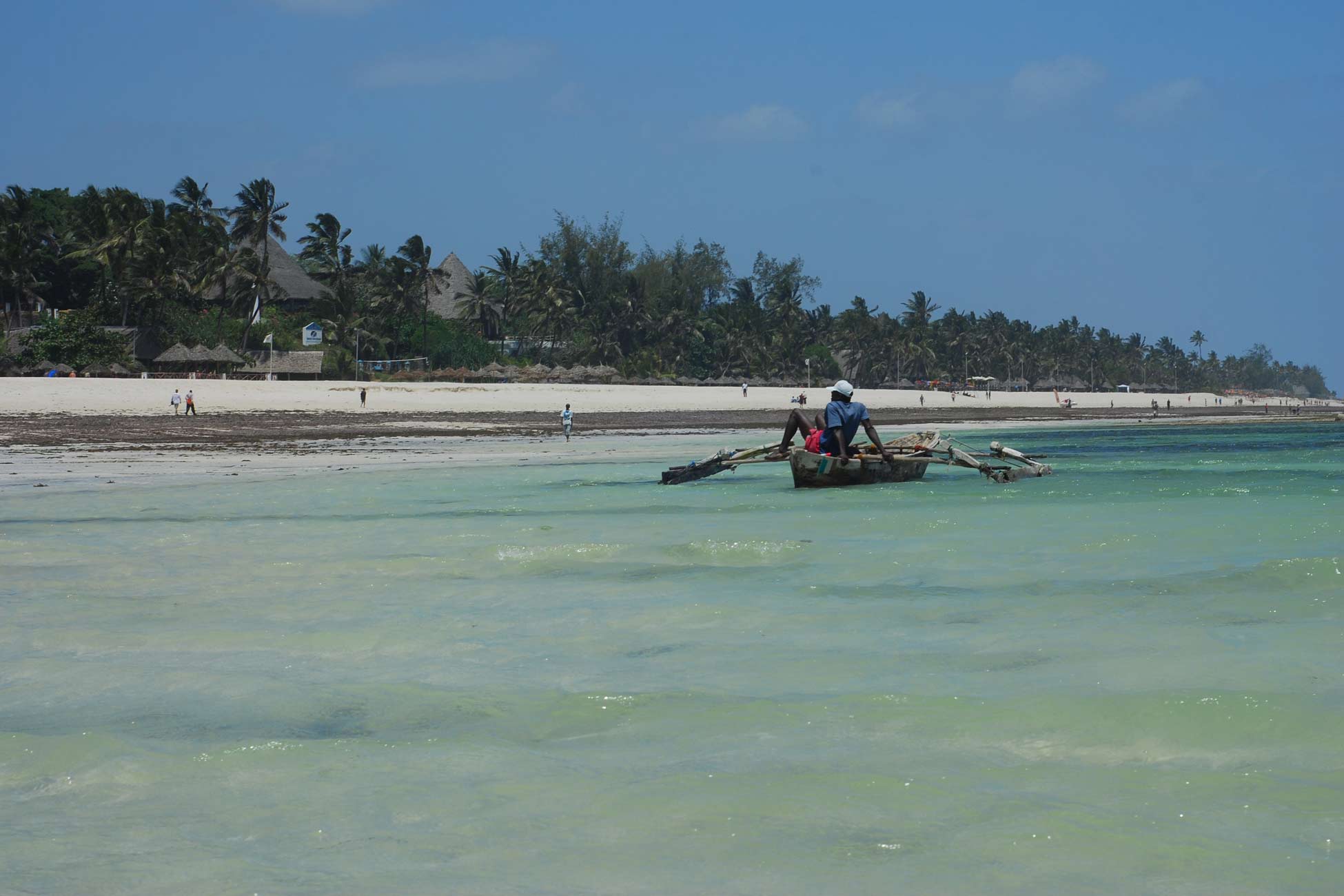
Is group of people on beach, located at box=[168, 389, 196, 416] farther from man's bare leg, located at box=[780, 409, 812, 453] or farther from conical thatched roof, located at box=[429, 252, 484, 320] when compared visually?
conical thatched roof, located at box=[429, 252, 484, 320]

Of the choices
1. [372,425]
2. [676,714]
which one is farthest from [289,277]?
[676,714]

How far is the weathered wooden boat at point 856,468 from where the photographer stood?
55.1 feet

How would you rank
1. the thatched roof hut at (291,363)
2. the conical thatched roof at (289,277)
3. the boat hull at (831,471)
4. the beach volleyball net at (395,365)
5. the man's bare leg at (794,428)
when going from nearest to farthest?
the boat hull at (831,471) → the man's bare leg at (794,428) → the thatched roof hut at (291,363) → the beach volleyball net at (395,365) → the conical thatched roof at (289,277)

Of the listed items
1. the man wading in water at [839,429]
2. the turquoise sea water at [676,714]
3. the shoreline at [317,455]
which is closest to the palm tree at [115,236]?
the shoreline at [317,455]

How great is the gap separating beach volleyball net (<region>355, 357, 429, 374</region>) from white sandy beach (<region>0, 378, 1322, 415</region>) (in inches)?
382

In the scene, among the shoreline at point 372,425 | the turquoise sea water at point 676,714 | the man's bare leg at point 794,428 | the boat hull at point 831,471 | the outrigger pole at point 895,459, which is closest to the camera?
the turquoise sea water at point 676,714

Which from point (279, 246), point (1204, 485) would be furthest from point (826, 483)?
point (279, 246)

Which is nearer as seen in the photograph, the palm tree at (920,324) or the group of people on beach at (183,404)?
the group of people on beach at (183,404)

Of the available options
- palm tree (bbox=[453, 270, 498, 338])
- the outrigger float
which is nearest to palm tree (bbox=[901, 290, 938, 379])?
palm tree (bbox=[453, 270, 498, 338])

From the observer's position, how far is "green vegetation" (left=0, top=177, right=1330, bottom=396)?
213 ft

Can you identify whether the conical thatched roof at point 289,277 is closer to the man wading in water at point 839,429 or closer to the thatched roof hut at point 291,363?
the thatched roof hut at point 291,363

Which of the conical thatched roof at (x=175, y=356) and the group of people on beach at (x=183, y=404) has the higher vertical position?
the conical thatched roof at (x=175, y=356)

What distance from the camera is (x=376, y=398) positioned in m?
54.4

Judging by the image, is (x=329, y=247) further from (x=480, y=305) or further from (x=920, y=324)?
(x=920, y=324)
